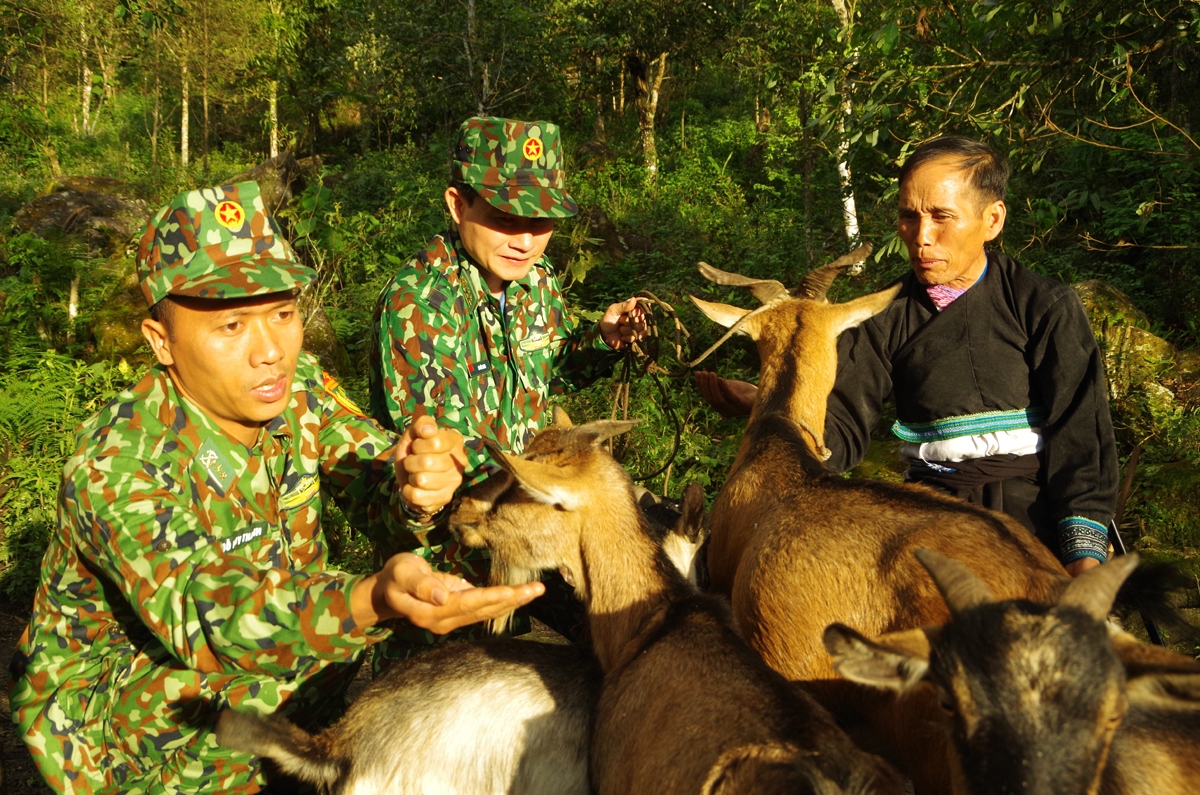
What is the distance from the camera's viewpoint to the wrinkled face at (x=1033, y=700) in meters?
2.30

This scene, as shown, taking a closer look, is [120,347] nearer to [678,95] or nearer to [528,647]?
[528,647]

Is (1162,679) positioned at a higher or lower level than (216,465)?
lower

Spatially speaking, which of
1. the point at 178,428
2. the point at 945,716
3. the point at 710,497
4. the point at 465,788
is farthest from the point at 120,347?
the point at 945,716

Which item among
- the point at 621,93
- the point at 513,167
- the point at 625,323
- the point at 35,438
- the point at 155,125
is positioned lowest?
the point at 35,438

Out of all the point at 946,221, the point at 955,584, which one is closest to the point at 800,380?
the point at 946,221

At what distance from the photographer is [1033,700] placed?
237 centimetres

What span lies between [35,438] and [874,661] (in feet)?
27.4

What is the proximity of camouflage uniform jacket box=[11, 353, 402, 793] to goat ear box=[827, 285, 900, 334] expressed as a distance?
8.05 ft

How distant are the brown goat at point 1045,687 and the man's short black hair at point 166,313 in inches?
96.1

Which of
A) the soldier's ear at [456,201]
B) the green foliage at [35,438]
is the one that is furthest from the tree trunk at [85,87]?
the soldier's ear at [456,201]

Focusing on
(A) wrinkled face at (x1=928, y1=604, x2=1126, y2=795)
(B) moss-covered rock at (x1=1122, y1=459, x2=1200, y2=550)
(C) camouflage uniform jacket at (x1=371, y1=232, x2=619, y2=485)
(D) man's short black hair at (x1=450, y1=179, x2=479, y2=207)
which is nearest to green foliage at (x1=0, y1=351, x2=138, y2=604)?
(C) camouflage uniform jacket at (x1=371, y1=232, x2=619, y2=485)

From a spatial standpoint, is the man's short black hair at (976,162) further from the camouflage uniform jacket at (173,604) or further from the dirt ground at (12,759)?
the dirt ground at (12,759)

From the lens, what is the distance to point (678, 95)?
Result: 87.7 ft

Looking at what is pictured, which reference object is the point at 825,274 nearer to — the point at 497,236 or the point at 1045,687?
the point at 497,236
